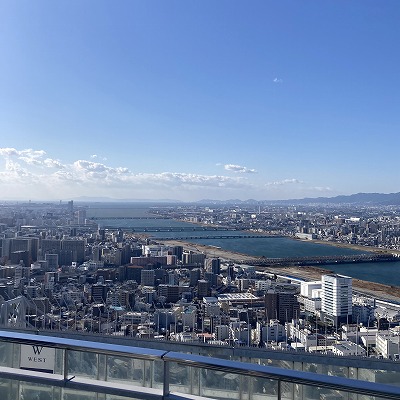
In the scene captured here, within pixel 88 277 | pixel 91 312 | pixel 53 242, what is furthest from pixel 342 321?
pixel 53 242

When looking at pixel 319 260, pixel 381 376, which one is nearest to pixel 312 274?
pixel 319 260

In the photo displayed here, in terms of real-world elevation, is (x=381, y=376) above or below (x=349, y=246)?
above

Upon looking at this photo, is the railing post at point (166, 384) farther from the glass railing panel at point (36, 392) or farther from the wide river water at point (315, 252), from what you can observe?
the wide river water at point (315, 252)

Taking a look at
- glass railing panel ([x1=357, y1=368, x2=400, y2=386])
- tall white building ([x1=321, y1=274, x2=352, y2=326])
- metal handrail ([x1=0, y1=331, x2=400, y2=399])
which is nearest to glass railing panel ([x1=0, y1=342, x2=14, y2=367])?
Result: metal handrail ([x1=0, y1=331, x2=400, y2=399])

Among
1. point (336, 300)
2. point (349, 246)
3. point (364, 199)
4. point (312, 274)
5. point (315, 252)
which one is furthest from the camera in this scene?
point (364, 199)

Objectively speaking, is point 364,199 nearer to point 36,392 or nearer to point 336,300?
point 336,300

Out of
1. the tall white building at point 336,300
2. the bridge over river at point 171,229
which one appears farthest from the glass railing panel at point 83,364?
the bridge over river at point 171,229
